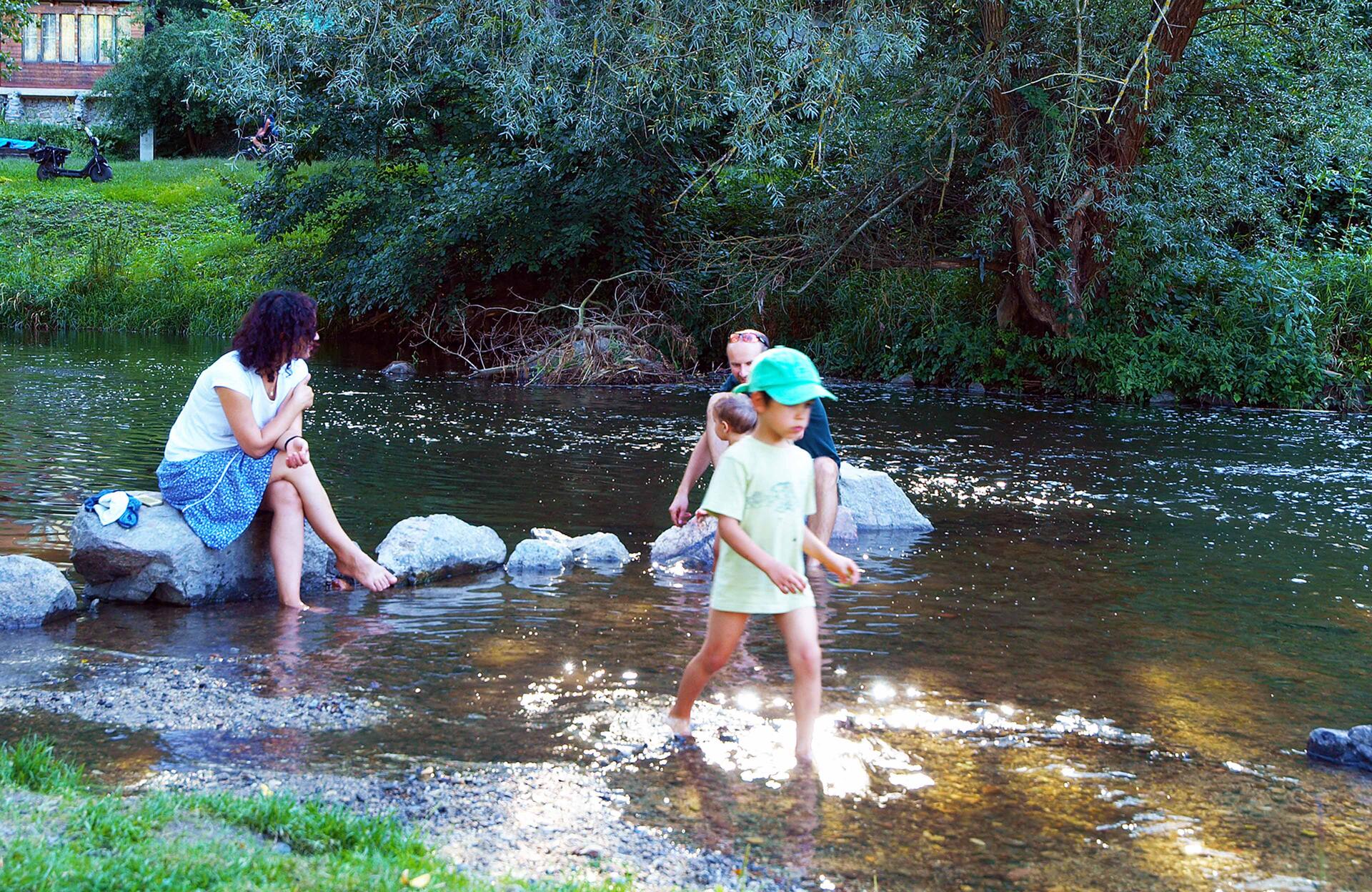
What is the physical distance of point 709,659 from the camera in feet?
16.3

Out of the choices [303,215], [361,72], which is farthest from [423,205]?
[361,72]

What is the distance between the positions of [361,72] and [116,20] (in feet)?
137

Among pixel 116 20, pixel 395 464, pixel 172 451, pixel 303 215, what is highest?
pixel 116 20

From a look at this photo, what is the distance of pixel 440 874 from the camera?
3.56m

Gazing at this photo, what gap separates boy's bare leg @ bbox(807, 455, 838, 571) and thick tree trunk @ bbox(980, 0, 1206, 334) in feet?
35.8

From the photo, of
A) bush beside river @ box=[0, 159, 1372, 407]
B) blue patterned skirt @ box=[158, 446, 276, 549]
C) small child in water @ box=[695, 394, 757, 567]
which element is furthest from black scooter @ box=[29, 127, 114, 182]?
small child in water @ box=[695, 394, 757, 567]

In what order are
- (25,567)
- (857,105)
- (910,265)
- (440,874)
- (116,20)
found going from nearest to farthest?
(440,874) < (25,567) < (857,105) < (910,265) < (116,20)

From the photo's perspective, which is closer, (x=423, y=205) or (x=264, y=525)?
(x=264, y=525)

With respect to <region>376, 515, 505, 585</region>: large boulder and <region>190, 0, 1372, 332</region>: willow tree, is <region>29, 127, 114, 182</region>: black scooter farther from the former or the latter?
<region>376, 515, 505, 585</region>: large boulder

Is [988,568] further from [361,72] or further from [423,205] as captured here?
[423,205]

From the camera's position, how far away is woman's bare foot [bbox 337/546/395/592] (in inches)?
291

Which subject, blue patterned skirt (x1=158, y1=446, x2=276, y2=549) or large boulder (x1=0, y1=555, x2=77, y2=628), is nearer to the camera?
large boulder (x1=0, y1=555, x2=77, y2=628)

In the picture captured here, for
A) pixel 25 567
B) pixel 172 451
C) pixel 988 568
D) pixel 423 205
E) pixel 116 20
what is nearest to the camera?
pixel 25 567

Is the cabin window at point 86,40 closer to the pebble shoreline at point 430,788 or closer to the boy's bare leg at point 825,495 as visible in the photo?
the boy's bare leg at point 825,495
